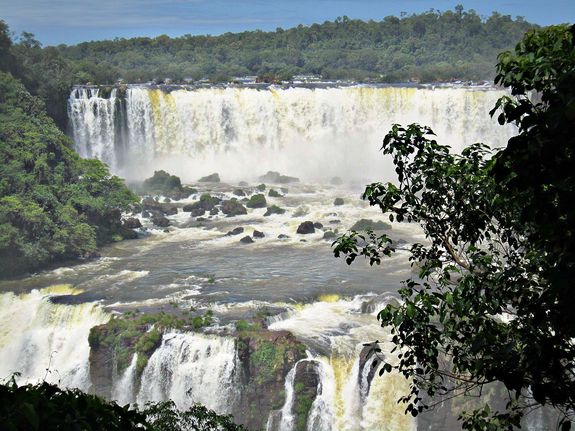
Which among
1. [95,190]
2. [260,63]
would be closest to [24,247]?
[95,190]

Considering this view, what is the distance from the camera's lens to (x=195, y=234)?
Answer: 2612 cm

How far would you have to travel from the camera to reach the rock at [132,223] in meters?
26.7

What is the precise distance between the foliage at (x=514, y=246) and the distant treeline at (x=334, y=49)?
156ft

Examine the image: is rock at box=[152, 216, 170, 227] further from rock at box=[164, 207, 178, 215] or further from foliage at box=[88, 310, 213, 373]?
foliage at box=[88, 310, 213, 373]

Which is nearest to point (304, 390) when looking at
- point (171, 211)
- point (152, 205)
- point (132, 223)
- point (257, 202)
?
point (132, 223)

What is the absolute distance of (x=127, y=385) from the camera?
16.6 meters

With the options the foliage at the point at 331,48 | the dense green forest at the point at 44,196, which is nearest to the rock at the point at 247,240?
the dense green forest at the point at 44,196

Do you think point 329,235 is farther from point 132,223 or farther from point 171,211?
point 171,211

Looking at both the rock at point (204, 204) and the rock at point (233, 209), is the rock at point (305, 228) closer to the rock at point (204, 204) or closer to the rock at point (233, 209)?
the rock at point (233, 209)

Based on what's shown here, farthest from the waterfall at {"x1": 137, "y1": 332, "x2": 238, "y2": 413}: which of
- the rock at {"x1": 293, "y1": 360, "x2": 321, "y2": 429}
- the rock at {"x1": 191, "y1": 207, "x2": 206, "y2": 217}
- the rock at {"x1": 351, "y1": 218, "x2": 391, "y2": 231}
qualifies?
the rock at {"x1": 191, "y1": 207, "x2": 206, "y2": 217}

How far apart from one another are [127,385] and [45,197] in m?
9.60

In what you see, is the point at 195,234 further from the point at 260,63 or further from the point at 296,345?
the point at 260,63

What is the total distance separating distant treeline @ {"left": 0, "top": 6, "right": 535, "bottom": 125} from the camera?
6219cm

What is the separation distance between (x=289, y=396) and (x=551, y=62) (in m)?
10.9
